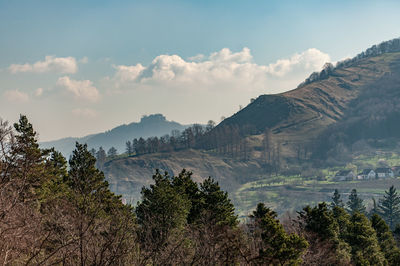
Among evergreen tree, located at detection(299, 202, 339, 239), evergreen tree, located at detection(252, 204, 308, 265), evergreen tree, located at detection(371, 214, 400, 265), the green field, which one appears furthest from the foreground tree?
the green field

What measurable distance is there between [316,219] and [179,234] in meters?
18.1

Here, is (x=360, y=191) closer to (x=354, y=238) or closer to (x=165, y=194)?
(x=354, y=238)

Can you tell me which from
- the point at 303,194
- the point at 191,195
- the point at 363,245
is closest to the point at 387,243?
the point at 363,245

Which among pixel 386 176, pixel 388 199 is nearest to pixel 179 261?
pixel 388 199

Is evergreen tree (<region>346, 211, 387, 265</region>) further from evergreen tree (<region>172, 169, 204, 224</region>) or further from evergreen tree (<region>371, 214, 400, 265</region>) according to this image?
evergreen tree (<region>172, 169, 204, 224</region>)

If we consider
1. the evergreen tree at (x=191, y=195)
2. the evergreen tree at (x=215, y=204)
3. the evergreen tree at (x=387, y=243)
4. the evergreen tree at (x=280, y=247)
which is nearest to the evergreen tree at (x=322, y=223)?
the evergreen tree at (x=215, y=204)

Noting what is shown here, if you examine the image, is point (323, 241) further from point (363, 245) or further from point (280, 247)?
point (280, 247)

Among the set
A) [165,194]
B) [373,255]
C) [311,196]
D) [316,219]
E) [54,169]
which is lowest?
[311,196]

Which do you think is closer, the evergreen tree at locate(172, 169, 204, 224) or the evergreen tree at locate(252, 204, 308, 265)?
the evergreen tree at locate(252, 204, 308, 265)

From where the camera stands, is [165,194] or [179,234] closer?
[179,234]

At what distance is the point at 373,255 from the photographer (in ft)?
137

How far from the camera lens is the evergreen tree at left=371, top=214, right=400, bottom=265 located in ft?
155

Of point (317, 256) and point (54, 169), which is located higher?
point (54, 169)

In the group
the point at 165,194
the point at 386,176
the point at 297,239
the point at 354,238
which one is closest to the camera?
the point at 297,239
